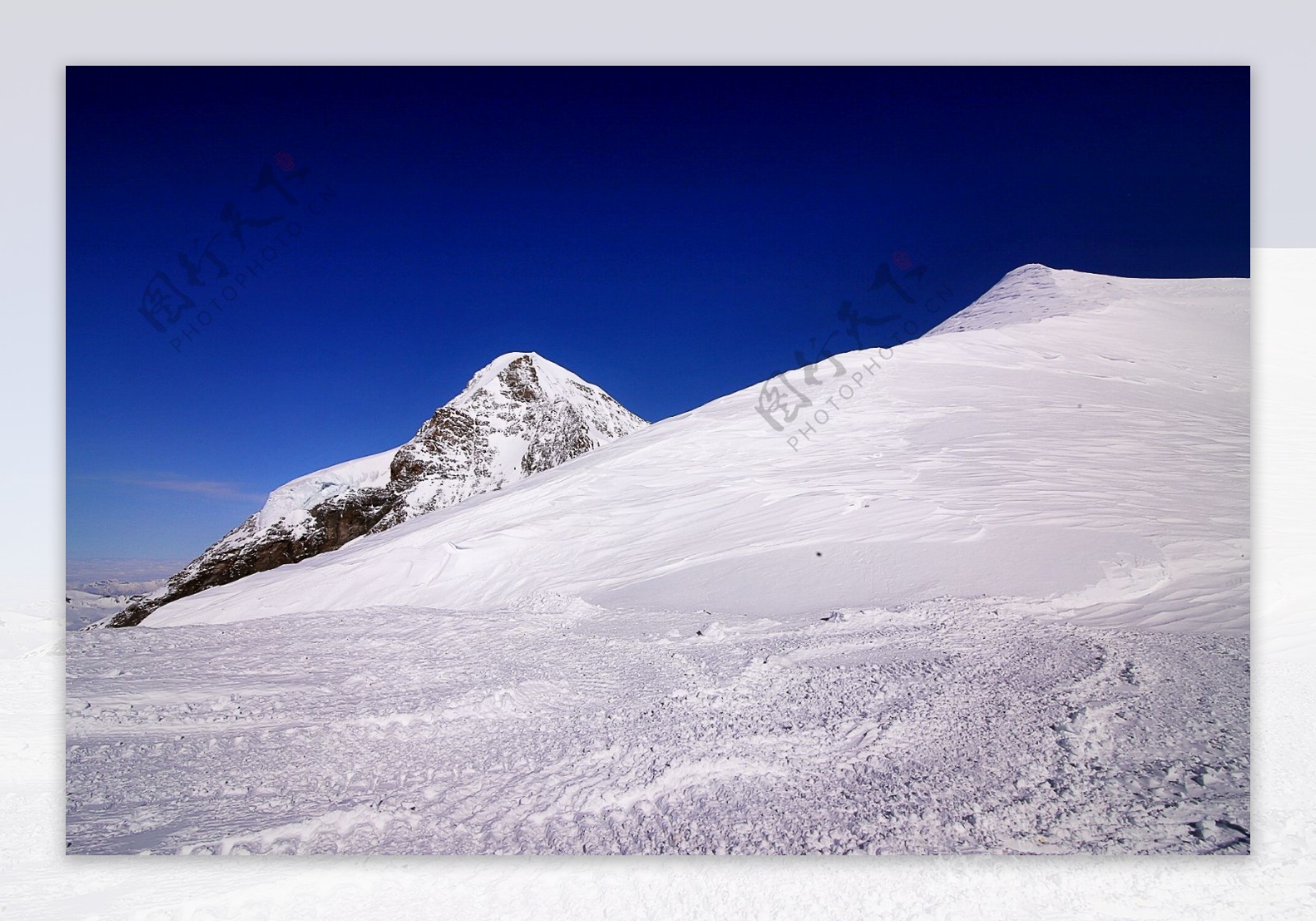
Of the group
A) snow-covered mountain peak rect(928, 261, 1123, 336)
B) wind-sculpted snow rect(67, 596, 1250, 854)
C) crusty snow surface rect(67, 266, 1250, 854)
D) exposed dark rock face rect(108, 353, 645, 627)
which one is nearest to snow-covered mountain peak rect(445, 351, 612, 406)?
exposed dark rock face rect(108, 353, 645, 627)

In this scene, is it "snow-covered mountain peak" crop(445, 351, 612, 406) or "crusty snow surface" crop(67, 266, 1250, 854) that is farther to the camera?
"snow-covered mountain peak" crop(445, 351, 612, 406)

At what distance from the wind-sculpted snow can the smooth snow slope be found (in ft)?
0.67

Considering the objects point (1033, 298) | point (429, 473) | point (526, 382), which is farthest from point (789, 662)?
point (429, 473)

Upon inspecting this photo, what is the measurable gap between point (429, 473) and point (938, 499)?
2991mm

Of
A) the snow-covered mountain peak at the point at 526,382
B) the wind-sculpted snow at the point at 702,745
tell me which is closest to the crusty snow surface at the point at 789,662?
the wind-sculpted snow at the point at 702,745

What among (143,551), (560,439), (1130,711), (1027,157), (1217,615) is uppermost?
(1027,157)

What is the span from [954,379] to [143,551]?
368 centimetres

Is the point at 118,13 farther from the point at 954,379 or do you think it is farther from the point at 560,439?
the point at 954,379

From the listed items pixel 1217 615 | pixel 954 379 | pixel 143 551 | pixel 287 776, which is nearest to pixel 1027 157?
pixel 954 379

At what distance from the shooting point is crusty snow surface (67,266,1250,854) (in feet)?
7.50

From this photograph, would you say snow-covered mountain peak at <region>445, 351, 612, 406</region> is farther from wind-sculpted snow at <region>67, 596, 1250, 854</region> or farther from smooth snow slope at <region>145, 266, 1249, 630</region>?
wind-sculpted snow at <region>67, 596, 1250, 854</region>

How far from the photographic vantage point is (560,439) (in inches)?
193

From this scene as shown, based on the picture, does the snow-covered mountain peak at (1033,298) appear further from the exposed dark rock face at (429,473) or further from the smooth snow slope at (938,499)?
the exposed dark rock face at (429,473)

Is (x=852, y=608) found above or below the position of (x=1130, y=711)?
above
